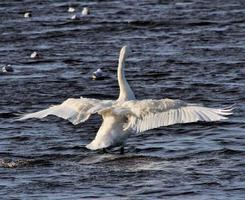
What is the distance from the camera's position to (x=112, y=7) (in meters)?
34.1

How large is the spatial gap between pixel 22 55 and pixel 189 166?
12.0m

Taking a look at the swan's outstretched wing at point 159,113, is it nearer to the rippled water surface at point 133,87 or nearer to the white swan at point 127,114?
the white swan at point 127,114

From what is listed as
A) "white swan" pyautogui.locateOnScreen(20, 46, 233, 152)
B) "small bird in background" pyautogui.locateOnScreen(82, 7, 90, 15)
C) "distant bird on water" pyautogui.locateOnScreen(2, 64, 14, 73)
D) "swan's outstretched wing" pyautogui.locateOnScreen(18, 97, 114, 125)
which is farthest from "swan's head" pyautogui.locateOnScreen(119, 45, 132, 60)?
"small bird in background" pyautogui.locateOnScreen(82, 7, 90, 15)

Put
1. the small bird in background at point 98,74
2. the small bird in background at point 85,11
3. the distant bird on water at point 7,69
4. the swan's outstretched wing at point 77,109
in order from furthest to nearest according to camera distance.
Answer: the small bird in background at point 85,11
the distant bird on water at point 7,69
the small bird in background at point 98,74
the swan's outstretched wing at point 77,109

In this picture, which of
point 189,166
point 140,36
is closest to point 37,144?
point 189,166

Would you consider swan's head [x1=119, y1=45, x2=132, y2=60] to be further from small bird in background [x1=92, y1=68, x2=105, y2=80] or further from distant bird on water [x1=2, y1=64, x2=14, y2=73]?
distant bird on water [x1=2, y1=64, x2=14, y2=73]

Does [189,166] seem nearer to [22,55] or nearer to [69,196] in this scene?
[69,196]

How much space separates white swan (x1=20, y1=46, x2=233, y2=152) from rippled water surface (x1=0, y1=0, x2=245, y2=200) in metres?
0.36

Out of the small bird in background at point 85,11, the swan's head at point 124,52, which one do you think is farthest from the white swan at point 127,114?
the small bird in background at point 85,11

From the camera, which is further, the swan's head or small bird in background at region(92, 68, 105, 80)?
small bird in background at region(92, 68, 105, 80)

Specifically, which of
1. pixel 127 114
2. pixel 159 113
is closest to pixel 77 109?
pixel 127 114

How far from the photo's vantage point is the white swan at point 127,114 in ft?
44.3

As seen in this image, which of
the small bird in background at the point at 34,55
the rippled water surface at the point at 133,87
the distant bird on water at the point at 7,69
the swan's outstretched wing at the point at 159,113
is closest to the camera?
the rippled water surface at the point at 133,87

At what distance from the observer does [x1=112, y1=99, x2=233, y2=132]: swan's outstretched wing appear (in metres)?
13.5
